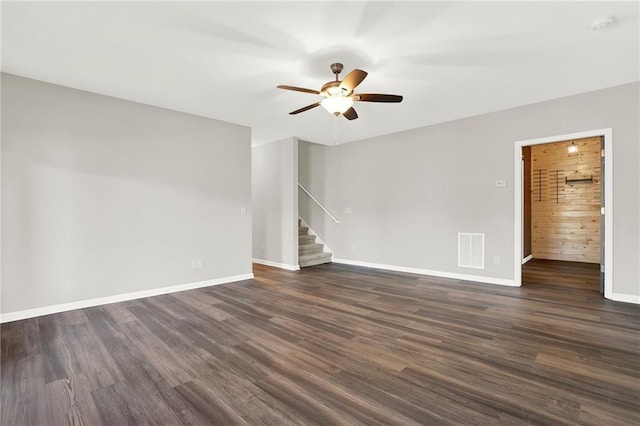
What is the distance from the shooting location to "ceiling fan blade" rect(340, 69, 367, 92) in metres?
2.63

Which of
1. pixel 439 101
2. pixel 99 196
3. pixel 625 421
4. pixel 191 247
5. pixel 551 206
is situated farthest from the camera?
pixel 551 206

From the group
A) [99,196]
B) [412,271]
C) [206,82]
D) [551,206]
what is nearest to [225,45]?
[206,82]

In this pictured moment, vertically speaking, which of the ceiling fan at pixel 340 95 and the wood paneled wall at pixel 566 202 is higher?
the ceiling fan at pixel 340 95

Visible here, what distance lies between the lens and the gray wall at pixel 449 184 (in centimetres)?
Result: 379

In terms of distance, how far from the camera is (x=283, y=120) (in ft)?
16.6

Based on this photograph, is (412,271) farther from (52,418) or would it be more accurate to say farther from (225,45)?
(52,418)

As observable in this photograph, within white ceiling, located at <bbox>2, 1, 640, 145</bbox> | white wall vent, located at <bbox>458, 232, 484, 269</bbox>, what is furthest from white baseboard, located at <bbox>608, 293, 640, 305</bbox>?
white ceiling, located at <bbox>2, 1, 640, 145</bbox>

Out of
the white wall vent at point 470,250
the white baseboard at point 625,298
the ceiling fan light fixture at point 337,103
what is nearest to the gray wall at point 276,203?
the ceiling fan light fixture at point 337,103

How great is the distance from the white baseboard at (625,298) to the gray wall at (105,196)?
18.1 feet

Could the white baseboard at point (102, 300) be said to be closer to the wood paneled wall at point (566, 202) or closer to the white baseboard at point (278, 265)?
the white baseboard at point (278, 265)

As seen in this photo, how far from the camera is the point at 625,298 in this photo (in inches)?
148

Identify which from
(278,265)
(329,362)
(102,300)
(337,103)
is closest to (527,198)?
(278,265)

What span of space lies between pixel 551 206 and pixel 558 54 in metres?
5.19

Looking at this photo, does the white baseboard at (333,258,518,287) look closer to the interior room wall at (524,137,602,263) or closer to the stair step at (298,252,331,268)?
the stair step at (298,252,331,268)
